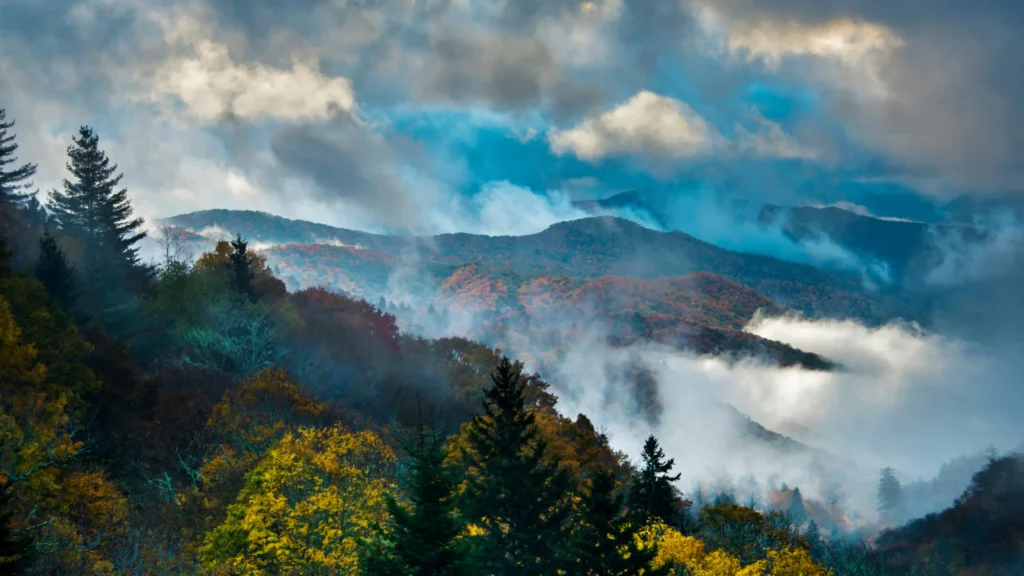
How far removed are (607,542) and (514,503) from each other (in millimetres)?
5501

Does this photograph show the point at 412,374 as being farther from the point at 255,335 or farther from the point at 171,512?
the point at 171,512

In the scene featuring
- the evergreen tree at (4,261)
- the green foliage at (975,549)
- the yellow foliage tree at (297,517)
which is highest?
the evergreen tree at (4,261)

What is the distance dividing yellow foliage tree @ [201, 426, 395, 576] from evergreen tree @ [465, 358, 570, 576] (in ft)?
16.2

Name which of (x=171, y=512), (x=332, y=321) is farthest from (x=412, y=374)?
(x=171, y=512)

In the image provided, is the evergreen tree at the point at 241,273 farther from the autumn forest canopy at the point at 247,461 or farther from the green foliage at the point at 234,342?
the green foliage at the point at 234,342

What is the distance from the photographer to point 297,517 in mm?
36219

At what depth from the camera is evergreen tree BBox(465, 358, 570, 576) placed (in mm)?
33188

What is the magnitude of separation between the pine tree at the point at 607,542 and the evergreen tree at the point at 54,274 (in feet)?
145

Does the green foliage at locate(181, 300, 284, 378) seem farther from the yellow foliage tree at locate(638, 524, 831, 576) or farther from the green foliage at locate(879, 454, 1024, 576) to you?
the green foliage at locate(879, 454, 1024, 576)

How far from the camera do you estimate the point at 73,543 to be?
2669 cm

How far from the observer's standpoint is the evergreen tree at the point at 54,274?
56.2 m

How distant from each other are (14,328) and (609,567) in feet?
103

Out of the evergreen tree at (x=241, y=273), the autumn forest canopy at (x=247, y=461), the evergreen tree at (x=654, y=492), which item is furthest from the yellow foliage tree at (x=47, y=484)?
the evergreen tree at (x=241, y=273)

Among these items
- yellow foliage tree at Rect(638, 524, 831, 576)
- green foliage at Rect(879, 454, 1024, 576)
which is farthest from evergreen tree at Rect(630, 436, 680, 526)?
green foliage at Rect(879, 454, 1024, 576)
